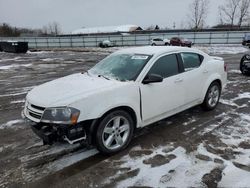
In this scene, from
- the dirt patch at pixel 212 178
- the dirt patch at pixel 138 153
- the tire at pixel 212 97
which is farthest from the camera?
the tire at pixel 212 97

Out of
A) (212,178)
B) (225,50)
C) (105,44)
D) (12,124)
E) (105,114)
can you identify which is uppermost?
(105,44)

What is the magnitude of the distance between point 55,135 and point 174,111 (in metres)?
2.35

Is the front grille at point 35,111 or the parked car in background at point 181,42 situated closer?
the front grille at point 35,111

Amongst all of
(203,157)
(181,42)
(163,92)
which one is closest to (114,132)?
(163,92)

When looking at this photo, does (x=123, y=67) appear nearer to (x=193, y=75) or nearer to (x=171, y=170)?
(x=193, y=75)

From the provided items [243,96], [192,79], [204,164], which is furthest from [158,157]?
[243,96]

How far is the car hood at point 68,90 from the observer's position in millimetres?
3408

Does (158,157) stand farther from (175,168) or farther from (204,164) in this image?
(204,164)

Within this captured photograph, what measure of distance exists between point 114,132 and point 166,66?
5.35 feet

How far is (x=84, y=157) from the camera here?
3744 mm

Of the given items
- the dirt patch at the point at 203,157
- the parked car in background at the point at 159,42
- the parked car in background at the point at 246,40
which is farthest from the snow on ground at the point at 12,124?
the parked car in background at the point at 246,40

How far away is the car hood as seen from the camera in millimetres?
3408

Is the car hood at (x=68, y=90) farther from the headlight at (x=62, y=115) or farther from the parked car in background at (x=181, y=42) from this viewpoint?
the parked car in background at (x=181, y=42)

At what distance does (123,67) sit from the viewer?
4395 mm
